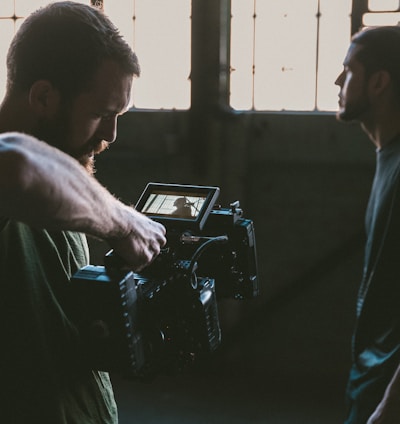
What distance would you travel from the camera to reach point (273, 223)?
3.29m

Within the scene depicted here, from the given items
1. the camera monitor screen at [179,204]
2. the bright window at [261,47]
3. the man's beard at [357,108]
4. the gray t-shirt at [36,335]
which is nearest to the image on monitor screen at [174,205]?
the camera monitor screen at [179,204]

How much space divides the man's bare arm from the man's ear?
0.87ft

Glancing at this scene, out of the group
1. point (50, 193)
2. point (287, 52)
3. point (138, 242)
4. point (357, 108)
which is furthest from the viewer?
point (287, 52)

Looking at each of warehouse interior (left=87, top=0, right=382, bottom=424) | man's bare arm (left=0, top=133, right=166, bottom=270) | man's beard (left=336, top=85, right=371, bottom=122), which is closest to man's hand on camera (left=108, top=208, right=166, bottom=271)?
man's bare arm (left=0, top=133, right=166, bottom=270)

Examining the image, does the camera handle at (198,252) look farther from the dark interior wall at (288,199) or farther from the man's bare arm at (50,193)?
the dark interior wall at (288,199)

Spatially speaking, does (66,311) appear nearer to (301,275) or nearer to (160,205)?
(160,205)

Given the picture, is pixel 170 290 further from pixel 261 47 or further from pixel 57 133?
pixel 261 47

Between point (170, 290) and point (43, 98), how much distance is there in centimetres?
43

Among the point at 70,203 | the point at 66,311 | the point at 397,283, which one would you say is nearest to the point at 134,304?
the point at 66,311

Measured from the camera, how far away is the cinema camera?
1.00 meters

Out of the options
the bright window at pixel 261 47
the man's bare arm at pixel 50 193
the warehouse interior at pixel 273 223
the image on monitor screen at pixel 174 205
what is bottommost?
the warehouse interior at pixel 273 223

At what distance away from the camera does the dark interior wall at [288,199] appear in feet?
10.4

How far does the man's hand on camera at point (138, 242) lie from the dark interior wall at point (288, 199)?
7.57 ft

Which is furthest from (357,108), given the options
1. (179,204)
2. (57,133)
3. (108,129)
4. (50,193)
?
(50,193)
